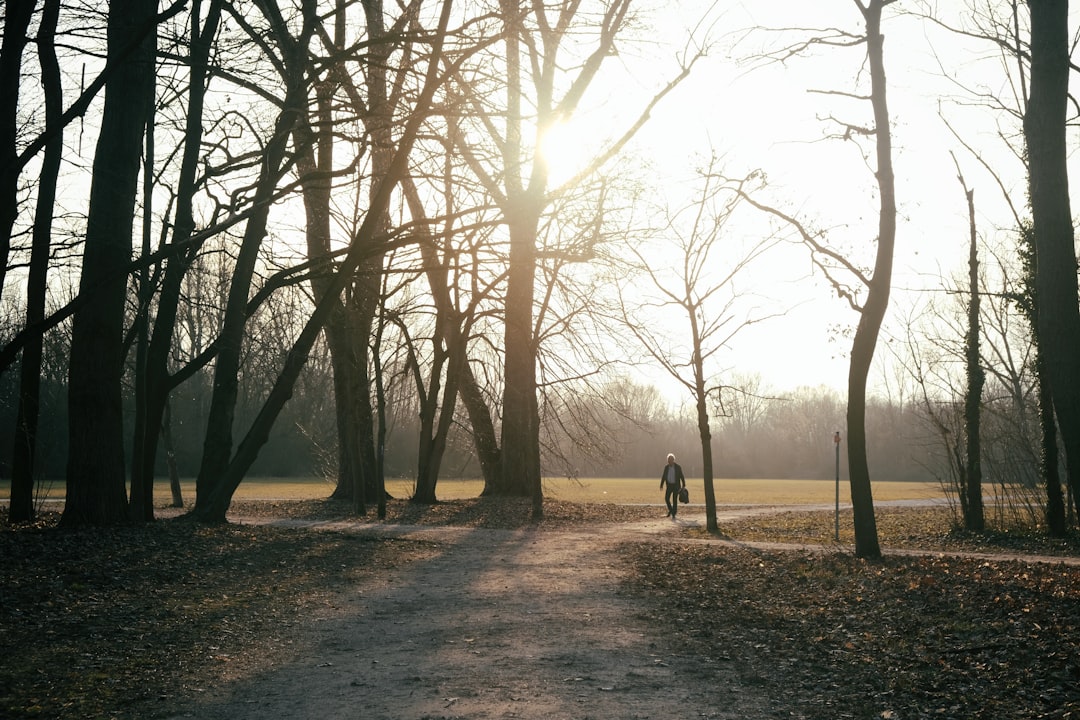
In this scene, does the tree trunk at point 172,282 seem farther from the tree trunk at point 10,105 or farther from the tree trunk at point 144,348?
the tree trunk at point 10,105

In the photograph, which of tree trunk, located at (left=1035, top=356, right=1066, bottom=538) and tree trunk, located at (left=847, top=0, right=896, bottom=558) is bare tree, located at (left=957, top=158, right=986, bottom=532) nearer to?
tree trunk, located at (left=1035, top=356, right=1066, bottom=538)

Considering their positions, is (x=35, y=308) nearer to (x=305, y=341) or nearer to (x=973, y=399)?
(x=305, y=341)

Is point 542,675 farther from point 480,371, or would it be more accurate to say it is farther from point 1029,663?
point 480,371

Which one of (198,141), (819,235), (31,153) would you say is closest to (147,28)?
(31,153)

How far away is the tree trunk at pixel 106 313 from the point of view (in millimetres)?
13219

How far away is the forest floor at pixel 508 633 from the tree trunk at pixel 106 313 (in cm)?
86

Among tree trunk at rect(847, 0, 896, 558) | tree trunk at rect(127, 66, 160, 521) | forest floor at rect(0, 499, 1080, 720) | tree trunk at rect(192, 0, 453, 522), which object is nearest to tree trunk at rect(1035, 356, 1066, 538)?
forest floor at rect(0, 499, 1080, 720)

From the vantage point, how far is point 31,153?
35.9 feet

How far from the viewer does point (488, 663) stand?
7312 millimetres

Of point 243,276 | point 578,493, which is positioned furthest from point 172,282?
point 578,493

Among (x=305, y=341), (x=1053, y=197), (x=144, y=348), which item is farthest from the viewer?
(x=144, y=348)

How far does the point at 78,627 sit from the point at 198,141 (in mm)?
10456

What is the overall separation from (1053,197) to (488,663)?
25.9 ft

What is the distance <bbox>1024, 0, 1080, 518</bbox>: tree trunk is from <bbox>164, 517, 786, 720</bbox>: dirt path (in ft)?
16.7
